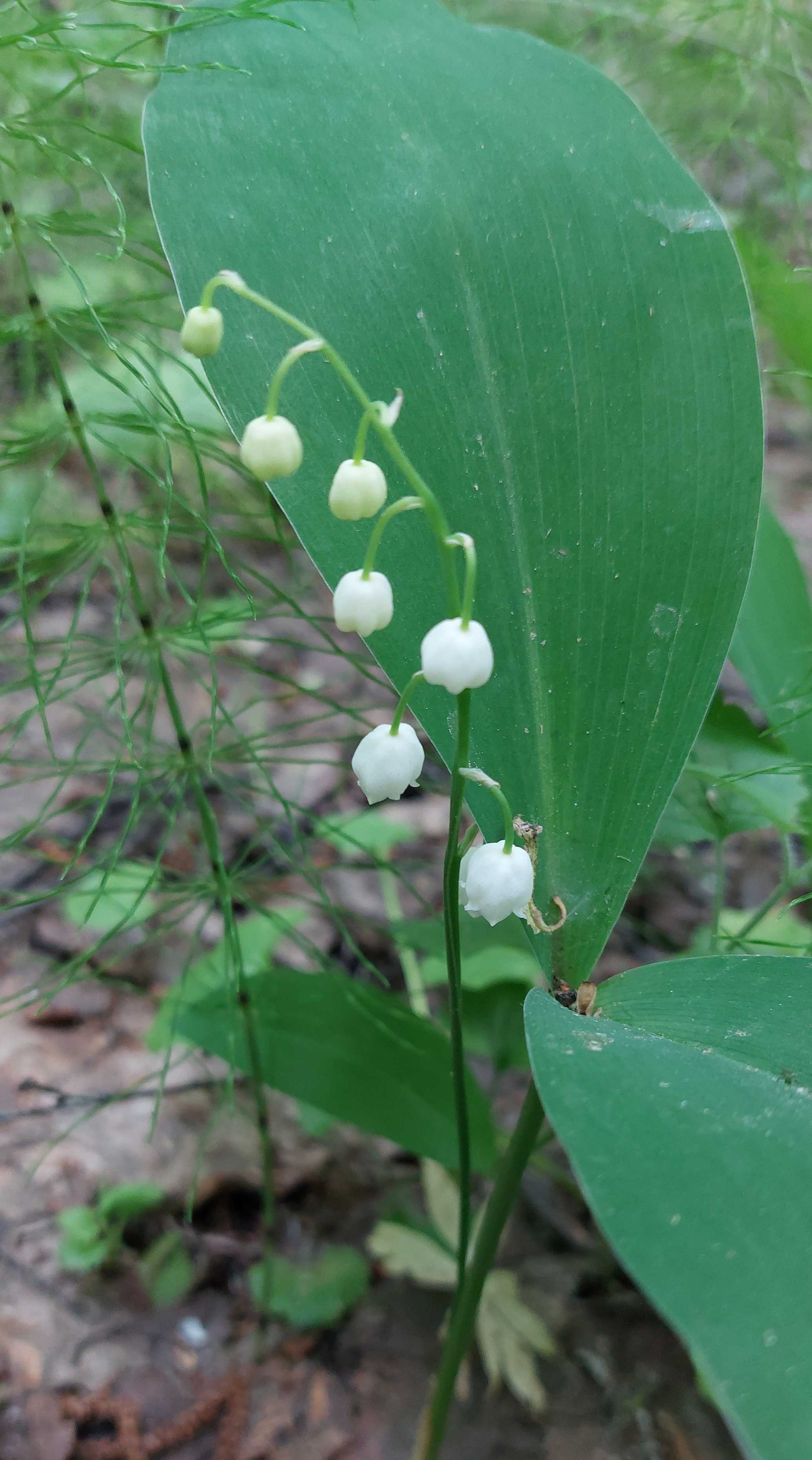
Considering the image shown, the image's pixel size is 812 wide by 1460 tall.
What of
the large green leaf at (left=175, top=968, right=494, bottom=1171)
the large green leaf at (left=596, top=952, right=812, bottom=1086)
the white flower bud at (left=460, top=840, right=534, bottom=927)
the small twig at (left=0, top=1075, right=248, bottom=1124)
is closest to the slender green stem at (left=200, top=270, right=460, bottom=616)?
the white flower bud at (left=460, top=840, right=534, bottom=927)

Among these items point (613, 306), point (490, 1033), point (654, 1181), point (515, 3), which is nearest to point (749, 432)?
point (613, 306)

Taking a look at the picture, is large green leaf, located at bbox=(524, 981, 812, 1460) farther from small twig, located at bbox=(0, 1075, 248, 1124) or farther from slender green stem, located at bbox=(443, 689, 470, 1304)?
small twig, located at bbox=(0, 1075, 248, 1124)

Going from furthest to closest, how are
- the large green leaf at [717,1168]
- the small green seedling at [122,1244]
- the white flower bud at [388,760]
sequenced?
the small green seedling at [122,1244] → the white flower bud at [388,760] → the large green leaf at [717,1168]

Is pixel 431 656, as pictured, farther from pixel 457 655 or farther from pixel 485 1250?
pixel 485 1250

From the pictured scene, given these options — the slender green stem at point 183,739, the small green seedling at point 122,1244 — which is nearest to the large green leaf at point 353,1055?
the slender green stem at point 183,739

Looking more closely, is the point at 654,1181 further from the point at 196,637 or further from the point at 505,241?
the point at 196,637

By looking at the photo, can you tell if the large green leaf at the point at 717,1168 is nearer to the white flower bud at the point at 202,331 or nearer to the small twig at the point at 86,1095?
the white flower bud at the point at 202,331
